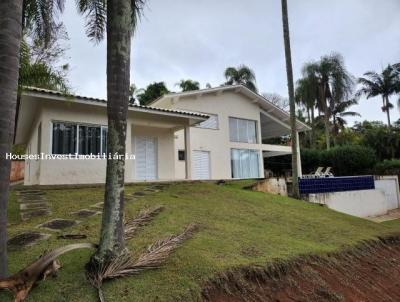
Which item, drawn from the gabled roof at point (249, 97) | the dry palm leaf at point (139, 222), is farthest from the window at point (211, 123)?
the dry palm leaf at point (139, 222)

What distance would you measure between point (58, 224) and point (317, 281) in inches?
193

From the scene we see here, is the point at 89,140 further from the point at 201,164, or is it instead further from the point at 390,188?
the point at 390,188

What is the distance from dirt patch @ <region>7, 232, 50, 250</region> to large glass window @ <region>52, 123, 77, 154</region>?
25.2 feet

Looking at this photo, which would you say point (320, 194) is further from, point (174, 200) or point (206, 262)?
point (206, 262)

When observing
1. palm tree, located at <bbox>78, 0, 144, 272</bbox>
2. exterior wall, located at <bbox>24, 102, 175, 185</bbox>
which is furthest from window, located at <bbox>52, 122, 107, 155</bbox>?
palm tree, located at <bbox>78, 0, 144, 272</bbox>

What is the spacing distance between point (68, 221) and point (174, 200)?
11.9ft

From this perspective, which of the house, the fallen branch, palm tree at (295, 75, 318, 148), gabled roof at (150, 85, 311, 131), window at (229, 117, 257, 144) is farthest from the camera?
palm tree at (295, 75, 318, 148)

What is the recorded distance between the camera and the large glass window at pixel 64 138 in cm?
1285

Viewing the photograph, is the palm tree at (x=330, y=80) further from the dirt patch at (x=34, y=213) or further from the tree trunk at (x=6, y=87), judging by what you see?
the tree trunk at (x=6, y=87)

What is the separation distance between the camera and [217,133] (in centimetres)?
2184

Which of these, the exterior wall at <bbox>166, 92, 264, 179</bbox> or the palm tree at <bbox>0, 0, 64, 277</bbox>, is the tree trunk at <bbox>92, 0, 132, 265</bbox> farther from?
the exterior wall at <bbox>166, 92, 264, 179</bbox>

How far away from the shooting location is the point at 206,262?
4930 millimetres

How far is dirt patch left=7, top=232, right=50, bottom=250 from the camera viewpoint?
5102 millimetres

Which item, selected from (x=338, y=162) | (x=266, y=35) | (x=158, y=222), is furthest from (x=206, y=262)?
(x=338, y=162)
